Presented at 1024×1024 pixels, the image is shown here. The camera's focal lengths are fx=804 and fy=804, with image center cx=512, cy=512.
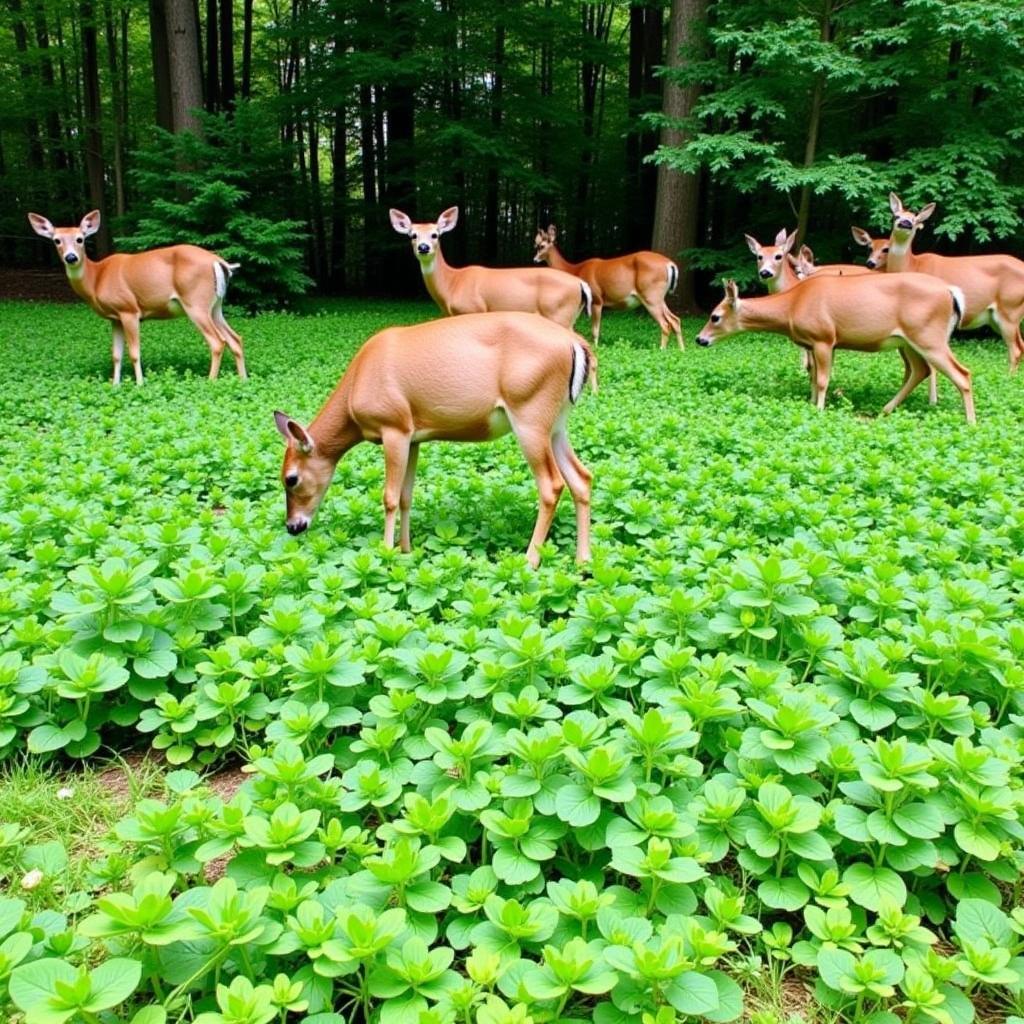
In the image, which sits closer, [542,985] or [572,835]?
[542,985]

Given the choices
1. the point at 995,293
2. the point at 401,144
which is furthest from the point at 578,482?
the point at 401,144

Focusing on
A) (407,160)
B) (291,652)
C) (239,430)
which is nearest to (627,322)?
(407,160)

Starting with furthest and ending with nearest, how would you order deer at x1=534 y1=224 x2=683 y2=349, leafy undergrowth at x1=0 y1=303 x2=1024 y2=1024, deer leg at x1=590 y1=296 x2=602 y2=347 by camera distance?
deer at x1=534 y1=224 x2=683 y2=349 → deer leg at x1=590 y1=296 x2=602 y2=347 → leafy undergrowth at x1=0 y1=303 x2=1024 y2=1024

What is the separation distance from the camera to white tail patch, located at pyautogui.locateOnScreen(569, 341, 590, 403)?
427 cm

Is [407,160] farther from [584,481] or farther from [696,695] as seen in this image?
[696,695]

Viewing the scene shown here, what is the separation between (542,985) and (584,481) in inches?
123

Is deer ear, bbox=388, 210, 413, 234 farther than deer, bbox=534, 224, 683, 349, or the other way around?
deer, bbox=534, 224, 683, 349

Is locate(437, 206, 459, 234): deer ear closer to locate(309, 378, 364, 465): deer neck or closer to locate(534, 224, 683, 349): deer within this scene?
locate(534, 224, 683, 349): deer

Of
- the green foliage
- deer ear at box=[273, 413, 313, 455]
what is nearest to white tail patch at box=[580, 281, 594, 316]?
deer ear at box=[273, 413, 313, 455]

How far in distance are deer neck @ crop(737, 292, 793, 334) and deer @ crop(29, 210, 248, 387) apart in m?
5.89

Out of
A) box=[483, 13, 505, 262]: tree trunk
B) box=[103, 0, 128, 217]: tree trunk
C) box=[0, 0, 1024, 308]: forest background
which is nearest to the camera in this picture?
box=[0, 0, 1024, 308]: forest background

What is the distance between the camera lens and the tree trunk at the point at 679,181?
1512 centimetres

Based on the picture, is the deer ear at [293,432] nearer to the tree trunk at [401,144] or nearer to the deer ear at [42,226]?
the deer ear at [42,226]

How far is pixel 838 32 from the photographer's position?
14.6m
